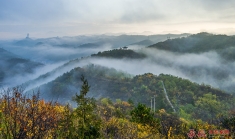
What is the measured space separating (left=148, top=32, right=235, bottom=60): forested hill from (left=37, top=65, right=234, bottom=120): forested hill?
72.7 m

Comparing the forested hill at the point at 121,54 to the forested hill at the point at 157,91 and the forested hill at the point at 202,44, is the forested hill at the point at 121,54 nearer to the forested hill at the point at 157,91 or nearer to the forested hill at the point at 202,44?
the forested hill at the point at 202,44

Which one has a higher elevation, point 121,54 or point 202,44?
point 202,44

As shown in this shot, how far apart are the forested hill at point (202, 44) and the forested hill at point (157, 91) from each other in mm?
72739

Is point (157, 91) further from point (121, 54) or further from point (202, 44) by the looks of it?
point (202, 44)

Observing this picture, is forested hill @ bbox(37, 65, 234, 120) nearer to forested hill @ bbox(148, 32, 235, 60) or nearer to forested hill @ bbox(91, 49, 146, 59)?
forested hill @ bbox(91, 49, 146, 59)

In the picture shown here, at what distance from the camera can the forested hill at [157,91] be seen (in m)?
72.2

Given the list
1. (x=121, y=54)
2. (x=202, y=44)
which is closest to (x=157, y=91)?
(x=121, y=54)

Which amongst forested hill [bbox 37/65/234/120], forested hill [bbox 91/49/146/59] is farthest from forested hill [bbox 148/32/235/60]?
forested hill [bbox 37/65/234/120]

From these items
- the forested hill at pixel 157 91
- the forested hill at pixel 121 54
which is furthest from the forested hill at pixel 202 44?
the forested hill at pixel 157 91

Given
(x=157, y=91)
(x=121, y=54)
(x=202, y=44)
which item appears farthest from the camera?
(x=202, y=44)

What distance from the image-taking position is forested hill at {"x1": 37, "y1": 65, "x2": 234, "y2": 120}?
237 feet

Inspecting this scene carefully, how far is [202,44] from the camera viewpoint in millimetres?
181750

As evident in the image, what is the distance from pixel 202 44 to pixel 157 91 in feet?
369

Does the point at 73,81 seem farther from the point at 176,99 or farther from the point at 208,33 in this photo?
the point at 208,33
